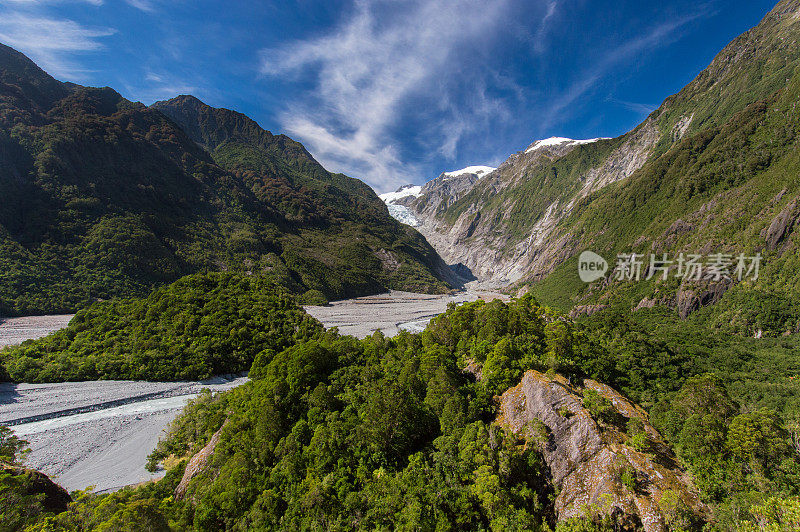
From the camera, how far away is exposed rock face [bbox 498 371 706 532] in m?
11.3

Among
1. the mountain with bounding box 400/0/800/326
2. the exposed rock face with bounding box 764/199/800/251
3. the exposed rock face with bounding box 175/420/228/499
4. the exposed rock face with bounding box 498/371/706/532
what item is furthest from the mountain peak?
the exposed rock face with bounding box 764/199/800/251

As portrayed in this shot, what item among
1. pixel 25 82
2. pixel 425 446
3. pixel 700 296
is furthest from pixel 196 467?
pixel 25 82

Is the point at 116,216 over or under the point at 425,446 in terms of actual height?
over

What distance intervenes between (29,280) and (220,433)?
115 metres

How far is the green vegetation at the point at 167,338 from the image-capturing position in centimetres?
4591

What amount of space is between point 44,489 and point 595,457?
3160 cm

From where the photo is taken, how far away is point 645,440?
526 inches

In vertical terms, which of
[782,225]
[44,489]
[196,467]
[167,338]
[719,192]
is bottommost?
[196,467]

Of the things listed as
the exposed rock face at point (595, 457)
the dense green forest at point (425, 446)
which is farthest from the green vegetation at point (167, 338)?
the exposed rock face at point (595, 457)

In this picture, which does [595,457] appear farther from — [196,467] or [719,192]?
[719,192]

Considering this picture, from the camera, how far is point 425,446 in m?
17.3

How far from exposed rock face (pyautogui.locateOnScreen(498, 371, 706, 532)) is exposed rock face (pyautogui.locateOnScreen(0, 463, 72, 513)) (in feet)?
88.2

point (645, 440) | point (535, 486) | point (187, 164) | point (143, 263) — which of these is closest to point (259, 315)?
point (535, 486)

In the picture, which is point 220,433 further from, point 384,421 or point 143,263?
point 143,263
